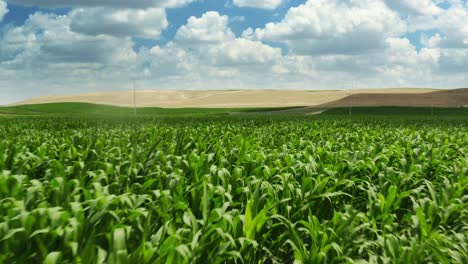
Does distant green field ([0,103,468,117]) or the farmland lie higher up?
the farmland

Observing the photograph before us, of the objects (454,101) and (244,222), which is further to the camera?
(454,101)

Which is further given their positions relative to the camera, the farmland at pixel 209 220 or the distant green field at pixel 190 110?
the distant green field at pixel 190 110

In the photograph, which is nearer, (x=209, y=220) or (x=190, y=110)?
(x=209, y=220)

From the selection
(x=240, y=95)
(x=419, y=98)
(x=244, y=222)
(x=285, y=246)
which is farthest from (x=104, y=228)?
(x=240, y=95)

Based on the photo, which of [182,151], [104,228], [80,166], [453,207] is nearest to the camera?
[104,228]

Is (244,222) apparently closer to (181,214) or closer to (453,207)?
(181,214)

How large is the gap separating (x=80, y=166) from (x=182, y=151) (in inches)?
108

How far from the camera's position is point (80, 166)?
6074 mm

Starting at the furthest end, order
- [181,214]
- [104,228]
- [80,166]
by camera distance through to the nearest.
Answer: [80,166] → [181,214] → [104,228]

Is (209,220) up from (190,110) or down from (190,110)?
up

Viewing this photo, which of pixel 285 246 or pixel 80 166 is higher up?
pixel 80 166

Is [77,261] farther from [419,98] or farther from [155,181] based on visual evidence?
[419,98]

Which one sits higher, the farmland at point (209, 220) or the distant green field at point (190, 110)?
the farmland at point (209, 220)

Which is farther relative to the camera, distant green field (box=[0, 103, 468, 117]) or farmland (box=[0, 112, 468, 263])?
distant green field (box=[0, 103, 468, 117])
